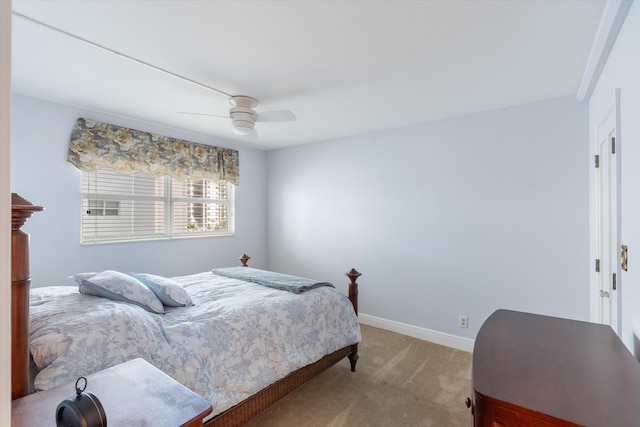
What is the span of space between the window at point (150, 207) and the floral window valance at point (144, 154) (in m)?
0.15

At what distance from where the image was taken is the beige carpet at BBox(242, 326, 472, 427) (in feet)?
6.73

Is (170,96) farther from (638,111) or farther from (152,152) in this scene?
(638,111)

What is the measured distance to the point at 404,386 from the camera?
8.02ft

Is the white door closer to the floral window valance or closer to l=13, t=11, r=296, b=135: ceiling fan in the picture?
l=13, t=11, r=296, b=135: ceiling fan

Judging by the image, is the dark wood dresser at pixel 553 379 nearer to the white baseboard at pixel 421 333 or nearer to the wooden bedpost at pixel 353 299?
the wooden bedpost at pixel 353 299

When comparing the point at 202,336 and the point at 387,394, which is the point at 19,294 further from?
the point at 387,394

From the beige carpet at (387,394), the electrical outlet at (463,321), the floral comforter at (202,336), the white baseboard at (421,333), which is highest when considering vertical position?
the floral comforter at (202,336)

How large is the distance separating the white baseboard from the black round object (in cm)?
324

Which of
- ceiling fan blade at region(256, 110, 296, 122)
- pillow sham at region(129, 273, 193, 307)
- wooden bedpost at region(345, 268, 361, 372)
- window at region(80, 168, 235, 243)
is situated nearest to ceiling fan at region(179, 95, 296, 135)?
ceiling fan blade at region(256, 110, 296, 122)

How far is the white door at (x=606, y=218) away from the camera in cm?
A: 181

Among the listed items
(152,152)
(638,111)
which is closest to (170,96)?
(152,152)

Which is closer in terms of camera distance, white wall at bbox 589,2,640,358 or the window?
white wall at bbox 589,2,640,358

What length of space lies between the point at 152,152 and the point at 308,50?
2400 mm

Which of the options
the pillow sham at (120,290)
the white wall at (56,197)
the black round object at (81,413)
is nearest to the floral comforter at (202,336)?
the pillow sham at (120,290)
